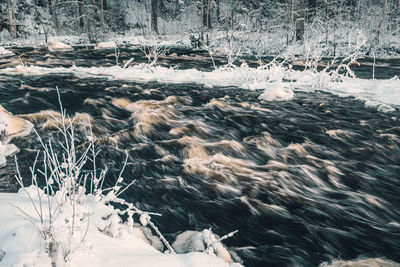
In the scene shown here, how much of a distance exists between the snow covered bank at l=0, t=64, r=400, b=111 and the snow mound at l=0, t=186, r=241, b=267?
6142 mm

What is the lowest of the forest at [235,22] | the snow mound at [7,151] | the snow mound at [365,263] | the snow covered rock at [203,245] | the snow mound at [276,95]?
the snow mound at [365,263]

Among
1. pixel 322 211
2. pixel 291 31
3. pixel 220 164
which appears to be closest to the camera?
pixel 322 211

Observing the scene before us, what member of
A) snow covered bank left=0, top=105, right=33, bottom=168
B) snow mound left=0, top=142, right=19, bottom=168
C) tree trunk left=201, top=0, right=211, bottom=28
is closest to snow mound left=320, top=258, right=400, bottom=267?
snow mound left=0, top=142, right=19, bottom=168

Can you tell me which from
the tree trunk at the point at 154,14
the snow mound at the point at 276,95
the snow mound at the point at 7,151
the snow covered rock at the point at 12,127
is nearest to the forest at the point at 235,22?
the tree trunk at the point at 154,14

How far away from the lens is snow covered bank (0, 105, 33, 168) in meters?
4.77

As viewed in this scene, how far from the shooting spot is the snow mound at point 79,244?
1.91 metres

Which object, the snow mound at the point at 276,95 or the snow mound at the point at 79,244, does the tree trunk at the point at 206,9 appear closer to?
the snow mound at the point at 276,95

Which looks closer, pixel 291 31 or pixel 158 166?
pixel 158 166

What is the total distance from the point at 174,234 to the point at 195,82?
7.26 meters

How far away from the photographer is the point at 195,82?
10.0 meters

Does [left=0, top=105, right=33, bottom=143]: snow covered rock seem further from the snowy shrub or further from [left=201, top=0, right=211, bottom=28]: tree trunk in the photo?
[left=201, top=0, right=211, bottom=28]: tree trunk

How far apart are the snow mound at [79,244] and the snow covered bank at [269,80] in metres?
6.14

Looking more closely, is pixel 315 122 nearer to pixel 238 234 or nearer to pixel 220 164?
pixel 220 164

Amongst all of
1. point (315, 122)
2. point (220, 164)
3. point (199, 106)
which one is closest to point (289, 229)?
point (220, 164)
